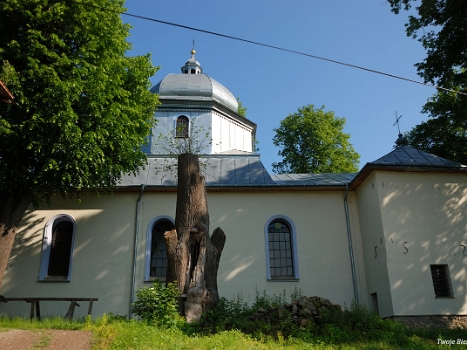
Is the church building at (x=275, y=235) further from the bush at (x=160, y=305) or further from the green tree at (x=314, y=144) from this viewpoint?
the green tree at (x=314, y=144)

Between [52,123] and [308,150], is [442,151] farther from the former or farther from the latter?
[52,123]

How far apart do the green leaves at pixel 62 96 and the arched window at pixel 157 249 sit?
104 inches

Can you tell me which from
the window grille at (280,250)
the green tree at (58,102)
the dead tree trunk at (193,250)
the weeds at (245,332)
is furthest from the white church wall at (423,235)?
the green tree at (58,102)

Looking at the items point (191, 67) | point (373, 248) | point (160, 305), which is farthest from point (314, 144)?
point (160, 305)

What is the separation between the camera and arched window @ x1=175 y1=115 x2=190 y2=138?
18.6m

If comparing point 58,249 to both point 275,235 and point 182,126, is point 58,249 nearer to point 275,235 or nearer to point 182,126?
point 182,126

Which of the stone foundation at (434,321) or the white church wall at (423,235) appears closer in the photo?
the stone foundation at (434,321)

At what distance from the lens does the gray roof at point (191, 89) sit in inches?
766

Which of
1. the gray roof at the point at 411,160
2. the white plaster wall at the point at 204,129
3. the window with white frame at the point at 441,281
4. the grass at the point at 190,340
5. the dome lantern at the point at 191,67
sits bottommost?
the grass at the point at 190,340

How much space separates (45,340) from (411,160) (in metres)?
11.3

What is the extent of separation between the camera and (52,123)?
36.0ft

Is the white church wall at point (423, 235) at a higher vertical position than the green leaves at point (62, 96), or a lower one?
lower

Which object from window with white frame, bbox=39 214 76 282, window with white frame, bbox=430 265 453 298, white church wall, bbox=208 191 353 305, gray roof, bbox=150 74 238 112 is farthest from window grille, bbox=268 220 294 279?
gray roof, bbox=150 74 238 112

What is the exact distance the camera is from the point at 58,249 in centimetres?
1452
